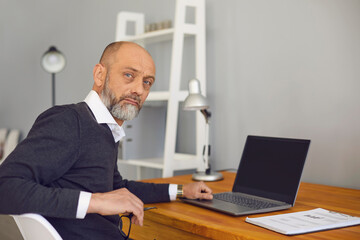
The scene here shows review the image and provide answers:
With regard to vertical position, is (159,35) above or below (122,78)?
above

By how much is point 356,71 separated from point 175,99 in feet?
3.04

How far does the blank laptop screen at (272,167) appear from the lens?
1501 millimetres

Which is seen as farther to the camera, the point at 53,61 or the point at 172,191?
the point at 53,61

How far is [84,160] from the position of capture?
1.17 meters

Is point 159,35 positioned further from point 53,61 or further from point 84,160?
point 53,61

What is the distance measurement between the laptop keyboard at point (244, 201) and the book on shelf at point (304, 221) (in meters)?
0.12

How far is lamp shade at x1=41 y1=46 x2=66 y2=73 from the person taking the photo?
377cm

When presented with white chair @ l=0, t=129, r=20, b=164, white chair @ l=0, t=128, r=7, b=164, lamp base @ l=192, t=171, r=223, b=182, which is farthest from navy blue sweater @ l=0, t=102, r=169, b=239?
A: white chair @ l=0, t=128, r=7, b=164

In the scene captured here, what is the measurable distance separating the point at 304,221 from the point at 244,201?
1.05 ft

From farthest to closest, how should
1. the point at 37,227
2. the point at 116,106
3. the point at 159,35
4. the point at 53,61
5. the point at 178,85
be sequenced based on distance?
the point at 53,61
the point at 159,35
the point at 178,85
the point at 116,106
the point at 37,227

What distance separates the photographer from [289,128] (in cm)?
203

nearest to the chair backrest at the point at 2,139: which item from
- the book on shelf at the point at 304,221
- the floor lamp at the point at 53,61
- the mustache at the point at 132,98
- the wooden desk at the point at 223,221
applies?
the floor lamp at the point at 53,61

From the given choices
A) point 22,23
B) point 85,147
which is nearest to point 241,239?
point 85,147

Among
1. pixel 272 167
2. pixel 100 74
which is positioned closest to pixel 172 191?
pixel 272 167
